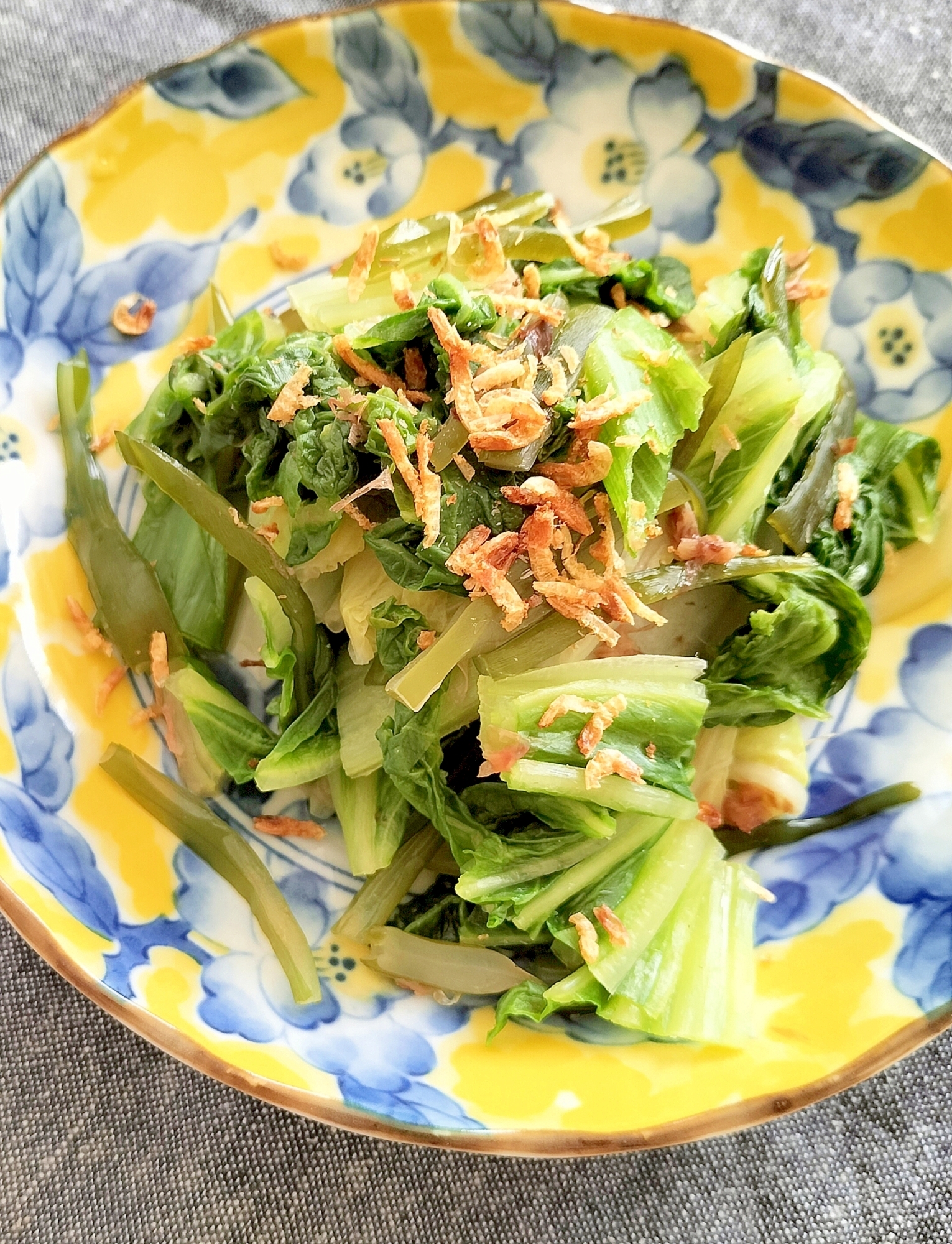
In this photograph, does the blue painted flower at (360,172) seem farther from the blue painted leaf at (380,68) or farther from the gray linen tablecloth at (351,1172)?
the gray linen tablecloth at (351,1172)

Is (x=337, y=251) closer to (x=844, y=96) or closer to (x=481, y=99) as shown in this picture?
(x=481, y=99)

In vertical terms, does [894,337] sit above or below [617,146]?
below

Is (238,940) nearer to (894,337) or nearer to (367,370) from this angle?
(367,370)


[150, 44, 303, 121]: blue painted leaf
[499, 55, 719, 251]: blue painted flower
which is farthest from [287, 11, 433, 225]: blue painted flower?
[499, 55, 719, 251]: blue painted flower

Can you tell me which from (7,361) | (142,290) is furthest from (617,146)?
(7,361)

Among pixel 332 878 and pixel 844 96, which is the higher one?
pixel 844 96

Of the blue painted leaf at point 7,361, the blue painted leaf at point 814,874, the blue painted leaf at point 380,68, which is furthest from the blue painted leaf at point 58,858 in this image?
the blue painted leaf at point 380,68

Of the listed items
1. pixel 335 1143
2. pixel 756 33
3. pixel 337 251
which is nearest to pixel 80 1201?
pixel 335 1143
